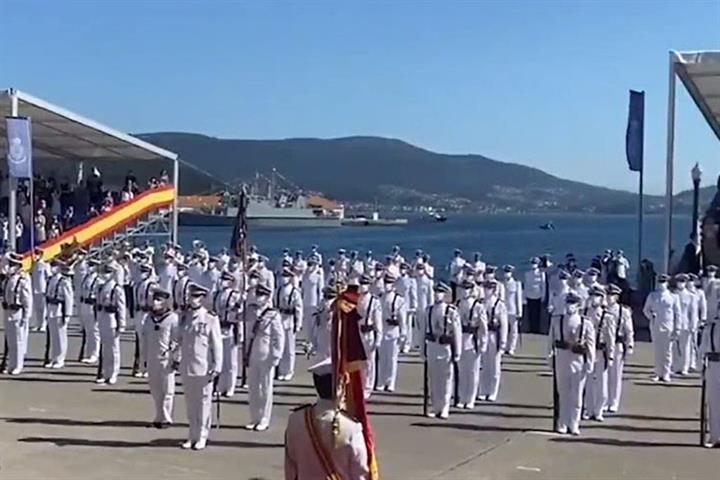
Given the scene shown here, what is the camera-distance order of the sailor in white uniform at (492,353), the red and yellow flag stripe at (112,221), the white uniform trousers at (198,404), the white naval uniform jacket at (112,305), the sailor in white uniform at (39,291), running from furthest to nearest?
the red and yellow flag stripe at (112,221)
the sailor in white uniform at (39,291)
the white naval uniform jacket at (112,305)
the sailor in white uniform at (492,353)
the white uniform trousers at (198,404)

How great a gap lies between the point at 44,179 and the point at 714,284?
2283 cm

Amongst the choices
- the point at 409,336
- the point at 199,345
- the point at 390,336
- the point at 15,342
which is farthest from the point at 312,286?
the point at 199,345

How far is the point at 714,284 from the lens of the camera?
22266 millimetres

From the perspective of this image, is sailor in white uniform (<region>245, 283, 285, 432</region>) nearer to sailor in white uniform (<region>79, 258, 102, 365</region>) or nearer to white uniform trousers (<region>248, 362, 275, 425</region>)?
white uniform trousers (<region>248, 362, 275, 425</region>)

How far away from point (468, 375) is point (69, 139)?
2172 centimetres

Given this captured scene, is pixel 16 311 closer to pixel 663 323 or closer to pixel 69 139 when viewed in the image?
pixel 663 323

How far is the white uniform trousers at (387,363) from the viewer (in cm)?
1766

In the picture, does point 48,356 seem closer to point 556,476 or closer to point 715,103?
point 556,476

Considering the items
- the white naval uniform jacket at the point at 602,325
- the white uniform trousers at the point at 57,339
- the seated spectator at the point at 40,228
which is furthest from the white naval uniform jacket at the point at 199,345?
the seated spectator at the point at 40,228

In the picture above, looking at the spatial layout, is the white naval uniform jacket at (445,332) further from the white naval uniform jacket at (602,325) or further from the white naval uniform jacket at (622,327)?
the white naval uniform jacket at (622,327)

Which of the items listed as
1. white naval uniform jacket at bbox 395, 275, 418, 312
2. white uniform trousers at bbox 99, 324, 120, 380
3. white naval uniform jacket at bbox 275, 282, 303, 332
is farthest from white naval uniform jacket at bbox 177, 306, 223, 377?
white naval uniform jacket at bbox 395, 275, 418, 312

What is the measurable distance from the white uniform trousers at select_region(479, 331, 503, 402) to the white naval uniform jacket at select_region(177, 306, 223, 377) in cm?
511

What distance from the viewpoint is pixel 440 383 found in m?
15.2

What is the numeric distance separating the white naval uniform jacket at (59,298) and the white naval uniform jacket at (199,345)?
683cm
